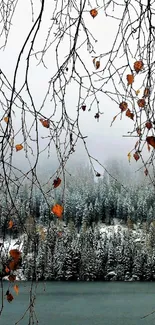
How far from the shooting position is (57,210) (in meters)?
1.36

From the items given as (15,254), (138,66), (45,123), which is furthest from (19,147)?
(138,66)

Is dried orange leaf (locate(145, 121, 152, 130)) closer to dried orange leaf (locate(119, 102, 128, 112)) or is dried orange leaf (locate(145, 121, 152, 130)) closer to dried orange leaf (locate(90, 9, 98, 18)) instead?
dried orange leaf (locate(119, 102, 128, 112))

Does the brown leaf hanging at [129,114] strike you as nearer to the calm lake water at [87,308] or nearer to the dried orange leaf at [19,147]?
the dried orange leaf at [19,147]

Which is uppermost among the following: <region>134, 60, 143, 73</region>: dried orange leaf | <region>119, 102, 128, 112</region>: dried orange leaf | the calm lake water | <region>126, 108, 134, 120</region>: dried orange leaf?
<region>134, 60, 143, 73</region>: dried orange leaf

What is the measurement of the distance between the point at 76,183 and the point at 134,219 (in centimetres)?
2435

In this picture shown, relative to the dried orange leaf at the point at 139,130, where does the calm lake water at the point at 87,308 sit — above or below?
below

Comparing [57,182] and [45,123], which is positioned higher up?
[45,123]

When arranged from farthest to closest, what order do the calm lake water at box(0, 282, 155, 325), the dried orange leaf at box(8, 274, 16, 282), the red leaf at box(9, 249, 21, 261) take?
1. the calm lake water at box(0, 282, 155, 325)
2. the dried orange leaf at box(8, 274, 16, 282)
3. the red leaf at box(9, 249, 21, 261)

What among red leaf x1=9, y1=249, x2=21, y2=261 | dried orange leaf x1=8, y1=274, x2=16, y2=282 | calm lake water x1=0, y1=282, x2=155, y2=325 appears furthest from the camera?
calm lake water x1=0, y1=282, x2=155, y2=325

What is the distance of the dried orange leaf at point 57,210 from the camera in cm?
135

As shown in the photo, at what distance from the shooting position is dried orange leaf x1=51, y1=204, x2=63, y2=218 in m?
1.35

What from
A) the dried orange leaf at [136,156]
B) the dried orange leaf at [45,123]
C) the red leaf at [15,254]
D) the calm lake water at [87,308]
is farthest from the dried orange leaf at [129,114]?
the calm lake water at [87,308]

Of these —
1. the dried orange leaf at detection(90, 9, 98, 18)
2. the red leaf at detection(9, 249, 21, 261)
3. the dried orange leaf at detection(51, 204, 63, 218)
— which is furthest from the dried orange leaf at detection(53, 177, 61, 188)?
the dried orange leaf at detection(90, 9, 98, 18)

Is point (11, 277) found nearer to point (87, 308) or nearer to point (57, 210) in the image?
point (57, 210)
